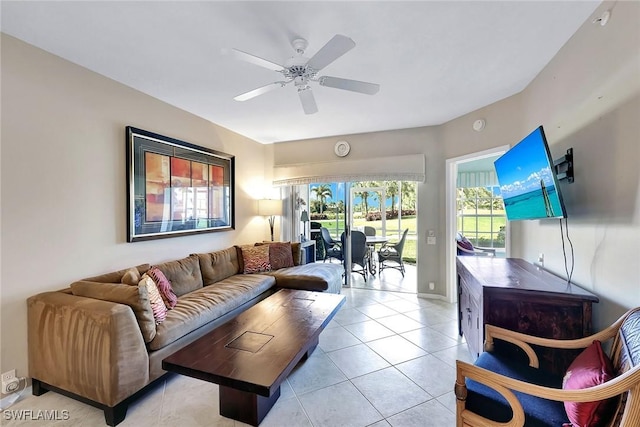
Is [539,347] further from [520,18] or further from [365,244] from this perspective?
[365,244]

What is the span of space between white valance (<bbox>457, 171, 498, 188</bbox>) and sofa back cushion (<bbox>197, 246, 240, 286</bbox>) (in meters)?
5.00

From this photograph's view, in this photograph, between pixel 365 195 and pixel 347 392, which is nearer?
pixel 347 392

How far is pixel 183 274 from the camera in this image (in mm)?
3031

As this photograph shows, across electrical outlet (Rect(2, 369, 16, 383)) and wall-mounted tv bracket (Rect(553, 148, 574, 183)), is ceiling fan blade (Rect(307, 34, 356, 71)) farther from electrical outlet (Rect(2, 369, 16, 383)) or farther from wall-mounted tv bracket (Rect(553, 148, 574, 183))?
electrical outlet (Rect(2, 369, 16, 383))

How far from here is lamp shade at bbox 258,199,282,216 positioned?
467cm

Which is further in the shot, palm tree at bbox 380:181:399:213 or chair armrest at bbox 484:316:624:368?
palm tree at bbox 380:181:399:213

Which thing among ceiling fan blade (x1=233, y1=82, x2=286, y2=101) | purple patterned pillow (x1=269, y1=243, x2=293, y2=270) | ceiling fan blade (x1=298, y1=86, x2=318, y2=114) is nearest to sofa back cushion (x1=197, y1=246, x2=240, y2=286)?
purple patterned pillow (x1=269, y1=243, x2=293, y2=270)

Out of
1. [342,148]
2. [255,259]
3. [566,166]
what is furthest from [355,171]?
[566,166]

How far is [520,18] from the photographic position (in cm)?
179

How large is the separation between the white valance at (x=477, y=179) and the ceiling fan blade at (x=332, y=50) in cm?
501

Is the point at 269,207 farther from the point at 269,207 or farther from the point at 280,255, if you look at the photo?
the point at 280,255

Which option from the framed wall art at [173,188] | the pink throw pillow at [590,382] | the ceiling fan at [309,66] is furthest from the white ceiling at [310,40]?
the pink throw pillow at [590,382]

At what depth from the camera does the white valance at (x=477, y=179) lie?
556 cm

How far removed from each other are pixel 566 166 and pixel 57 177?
13.1 feet
